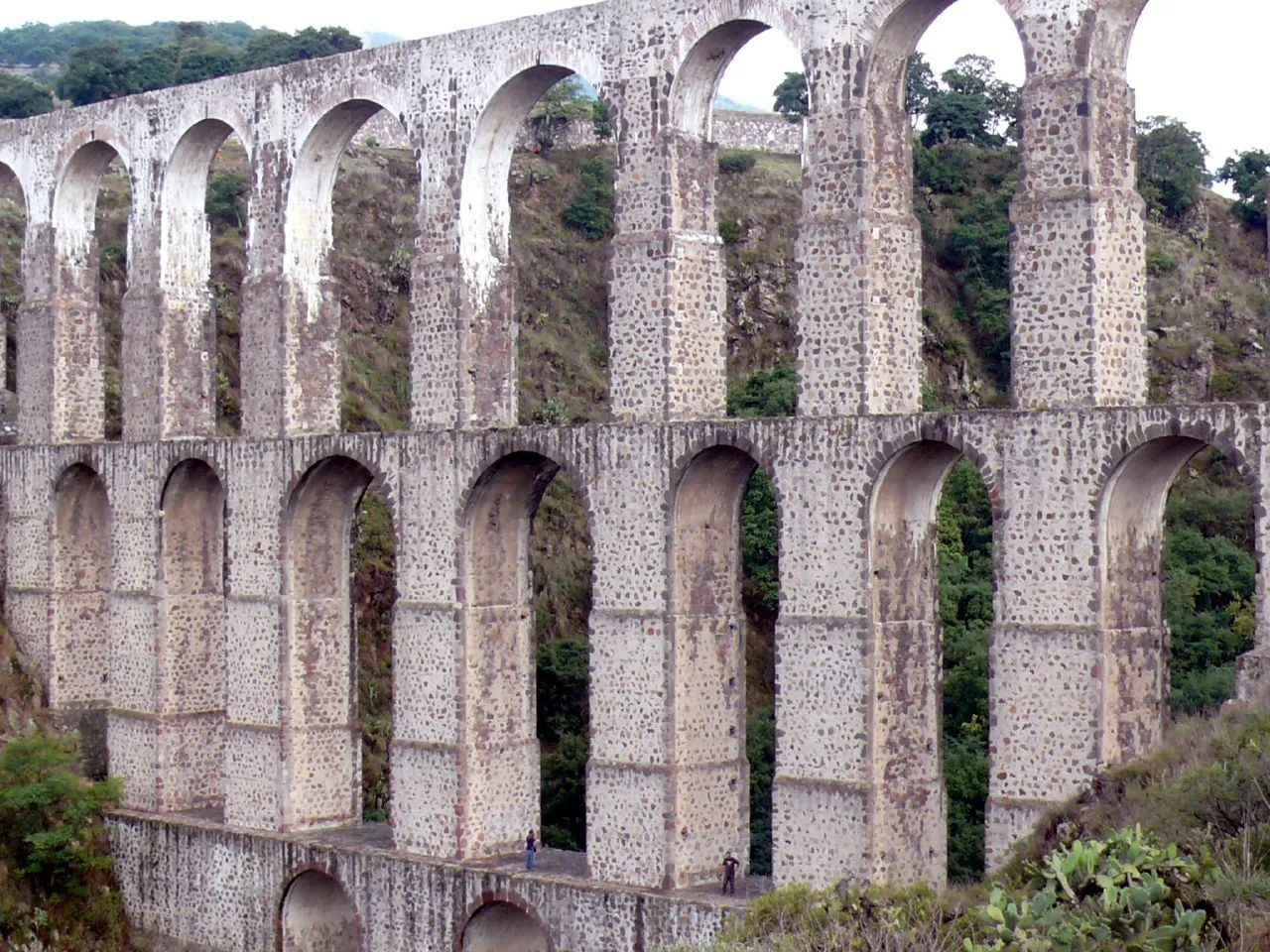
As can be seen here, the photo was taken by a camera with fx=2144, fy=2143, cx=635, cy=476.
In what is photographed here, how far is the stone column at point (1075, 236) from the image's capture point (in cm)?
2064

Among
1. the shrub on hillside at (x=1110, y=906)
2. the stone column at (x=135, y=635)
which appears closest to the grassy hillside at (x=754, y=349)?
the stone column at (x=135, y=635)

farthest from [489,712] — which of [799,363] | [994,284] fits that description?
[994,284]

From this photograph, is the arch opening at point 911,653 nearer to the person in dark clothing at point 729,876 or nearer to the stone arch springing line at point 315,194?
the person in dark clothing at point 729,876

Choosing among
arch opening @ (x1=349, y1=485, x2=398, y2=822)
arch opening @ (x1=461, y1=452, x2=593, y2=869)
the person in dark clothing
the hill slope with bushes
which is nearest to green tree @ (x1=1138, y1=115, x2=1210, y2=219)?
the hill slope with bushes

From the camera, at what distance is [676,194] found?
947 inches

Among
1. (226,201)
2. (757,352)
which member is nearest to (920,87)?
(757,352)

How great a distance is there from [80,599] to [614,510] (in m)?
12.0

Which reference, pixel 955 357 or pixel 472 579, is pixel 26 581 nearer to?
pixel 472 579

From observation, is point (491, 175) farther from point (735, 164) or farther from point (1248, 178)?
point (1248, 178)

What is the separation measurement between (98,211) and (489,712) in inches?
975

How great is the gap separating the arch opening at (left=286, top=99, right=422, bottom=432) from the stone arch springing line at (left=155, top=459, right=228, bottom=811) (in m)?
2.47

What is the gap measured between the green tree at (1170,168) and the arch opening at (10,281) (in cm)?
2586

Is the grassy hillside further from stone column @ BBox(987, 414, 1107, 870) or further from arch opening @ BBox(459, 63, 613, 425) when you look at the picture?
stone column @ BBox(987, 414, 1107, 870)

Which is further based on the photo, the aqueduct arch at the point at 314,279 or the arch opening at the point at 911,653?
the aqueduct arch at the point at 314,279
